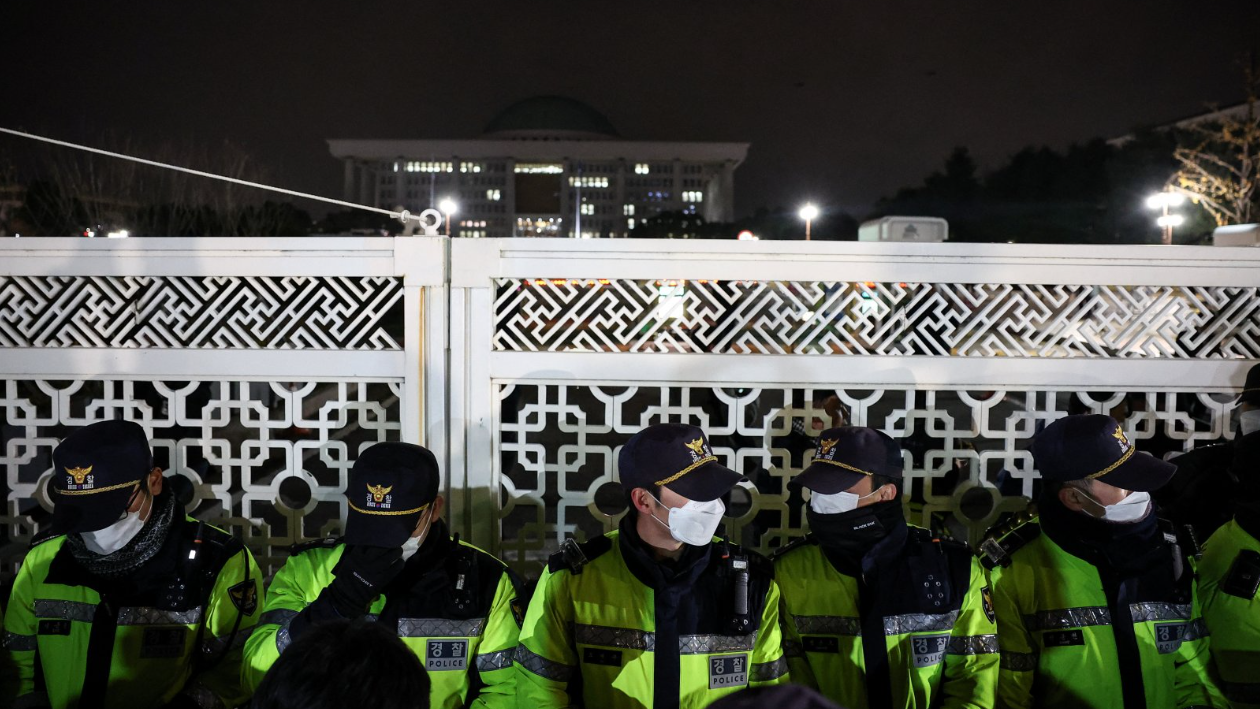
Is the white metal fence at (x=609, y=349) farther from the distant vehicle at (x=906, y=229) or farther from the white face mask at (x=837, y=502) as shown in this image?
the distant vehicle at (x=906, y=229)

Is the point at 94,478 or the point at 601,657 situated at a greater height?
the point at 94,478

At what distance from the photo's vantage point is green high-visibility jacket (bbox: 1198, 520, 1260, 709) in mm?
2857

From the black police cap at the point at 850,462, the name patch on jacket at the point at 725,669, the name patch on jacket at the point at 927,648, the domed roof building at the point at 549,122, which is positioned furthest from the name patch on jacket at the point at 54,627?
the domed roof building at the point at 549,122

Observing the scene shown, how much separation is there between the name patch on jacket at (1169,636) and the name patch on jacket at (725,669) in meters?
1.44

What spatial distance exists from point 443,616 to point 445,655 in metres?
0.13

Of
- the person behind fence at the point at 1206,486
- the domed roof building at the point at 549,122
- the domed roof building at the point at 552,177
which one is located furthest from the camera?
the domed roof building at the point at 549,122

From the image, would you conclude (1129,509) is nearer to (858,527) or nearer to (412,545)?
(858,527)

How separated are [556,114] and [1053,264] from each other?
88.2 m

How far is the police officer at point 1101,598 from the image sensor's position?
2770 millimetres

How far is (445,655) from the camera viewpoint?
2.67 meters

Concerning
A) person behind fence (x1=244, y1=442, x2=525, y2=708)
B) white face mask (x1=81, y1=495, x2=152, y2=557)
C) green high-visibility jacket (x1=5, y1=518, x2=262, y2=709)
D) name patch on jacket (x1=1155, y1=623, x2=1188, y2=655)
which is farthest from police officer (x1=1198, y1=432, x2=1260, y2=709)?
white face mask (x1=81, y1=495, x2=152, y2=557)

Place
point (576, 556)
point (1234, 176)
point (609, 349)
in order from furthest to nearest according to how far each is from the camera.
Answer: point (1234, 176) → point (609, 349) → point (576, 556)

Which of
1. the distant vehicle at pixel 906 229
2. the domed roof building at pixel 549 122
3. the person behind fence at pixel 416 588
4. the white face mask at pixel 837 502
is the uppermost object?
the domed roof building at pixel 549 122

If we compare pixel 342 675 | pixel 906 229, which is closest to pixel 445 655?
pixel 342 675
